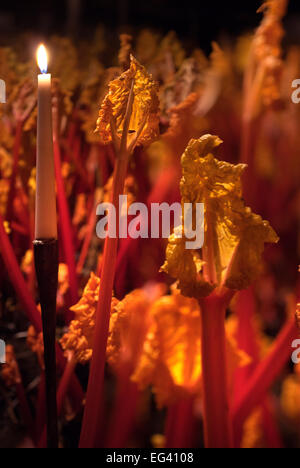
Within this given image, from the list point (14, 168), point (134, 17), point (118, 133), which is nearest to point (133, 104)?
point (118, 133)

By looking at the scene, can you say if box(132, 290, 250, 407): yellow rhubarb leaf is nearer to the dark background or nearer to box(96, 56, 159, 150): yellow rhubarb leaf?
box(96, 56, 159, 150): yellow rhubarb leaf

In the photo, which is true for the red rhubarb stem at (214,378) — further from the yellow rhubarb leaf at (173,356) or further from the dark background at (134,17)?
the dark background at (134,17)

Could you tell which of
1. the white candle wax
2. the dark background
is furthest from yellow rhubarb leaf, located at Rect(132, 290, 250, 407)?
the dark background

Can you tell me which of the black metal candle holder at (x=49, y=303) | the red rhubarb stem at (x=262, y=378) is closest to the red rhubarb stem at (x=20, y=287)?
the black metal candle holder at (x=49, y=303)

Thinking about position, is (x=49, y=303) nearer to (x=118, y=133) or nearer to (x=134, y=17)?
(x=118, y=133)
